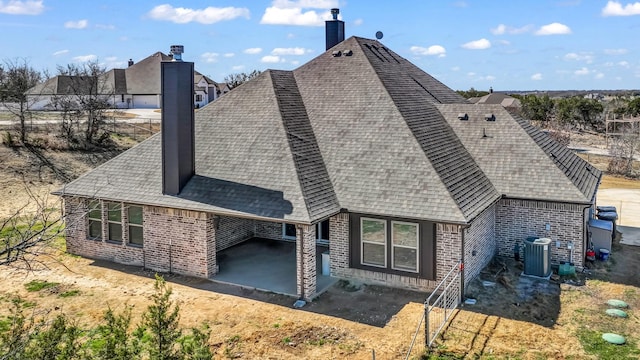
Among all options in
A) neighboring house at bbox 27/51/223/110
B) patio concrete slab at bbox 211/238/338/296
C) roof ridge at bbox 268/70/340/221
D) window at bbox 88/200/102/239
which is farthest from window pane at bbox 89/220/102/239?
neighboring house at bbox 27/51/223/110

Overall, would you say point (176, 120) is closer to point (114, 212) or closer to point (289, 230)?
point (114, 212)

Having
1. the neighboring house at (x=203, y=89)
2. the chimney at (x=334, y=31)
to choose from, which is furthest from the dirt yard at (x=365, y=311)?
the neighboring house at (x=203, y=89)

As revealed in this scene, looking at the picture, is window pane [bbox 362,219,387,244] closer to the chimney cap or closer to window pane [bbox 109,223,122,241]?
window pane [bbox 109,223,122,241]

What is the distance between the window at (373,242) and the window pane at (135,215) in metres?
6.96

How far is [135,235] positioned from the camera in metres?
16.8

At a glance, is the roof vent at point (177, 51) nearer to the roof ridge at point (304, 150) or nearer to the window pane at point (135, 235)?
the roof ridge at point (304, 150)

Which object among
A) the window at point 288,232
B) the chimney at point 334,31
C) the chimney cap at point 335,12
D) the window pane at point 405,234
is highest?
the chimney cap at point 335,12

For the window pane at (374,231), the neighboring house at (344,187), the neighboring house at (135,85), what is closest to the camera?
the neighboring house at (344,187)

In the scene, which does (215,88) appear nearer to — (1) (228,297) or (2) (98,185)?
(2) (98,185)

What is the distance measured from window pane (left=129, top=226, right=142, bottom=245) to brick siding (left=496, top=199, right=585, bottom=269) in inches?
440

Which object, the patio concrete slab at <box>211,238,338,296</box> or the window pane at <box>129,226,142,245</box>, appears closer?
the patio concrete slab at <box>211,238,338,296</box>

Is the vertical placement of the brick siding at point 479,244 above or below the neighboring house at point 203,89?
below

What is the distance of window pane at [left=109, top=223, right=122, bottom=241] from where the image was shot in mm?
17156

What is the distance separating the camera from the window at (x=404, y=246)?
47.0 ft
